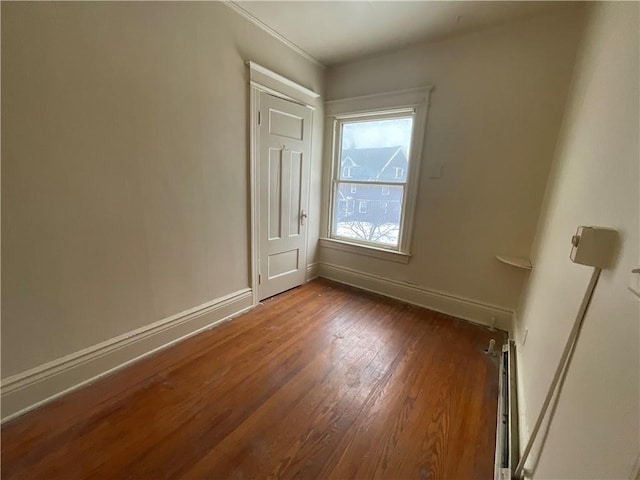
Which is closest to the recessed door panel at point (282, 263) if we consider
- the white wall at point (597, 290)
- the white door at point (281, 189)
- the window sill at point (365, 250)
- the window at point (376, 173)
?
the white door at point (281, 189)

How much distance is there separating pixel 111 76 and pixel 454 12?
2.46 m

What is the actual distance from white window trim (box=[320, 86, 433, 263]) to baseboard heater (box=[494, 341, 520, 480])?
1.36 metres

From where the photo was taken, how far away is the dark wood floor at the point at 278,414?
1.21m

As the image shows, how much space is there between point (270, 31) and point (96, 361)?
290cm

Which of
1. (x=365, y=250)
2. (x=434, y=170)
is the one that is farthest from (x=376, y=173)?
(x=365, y=250)

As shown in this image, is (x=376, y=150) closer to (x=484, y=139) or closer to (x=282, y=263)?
(x=484, y=139)

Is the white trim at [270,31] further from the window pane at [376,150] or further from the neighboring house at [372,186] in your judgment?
the neighboring house at [372,186]

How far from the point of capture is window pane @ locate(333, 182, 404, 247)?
2955 mm

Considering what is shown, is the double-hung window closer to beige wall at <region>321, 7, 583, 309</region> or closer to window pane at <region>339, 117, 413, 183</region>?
window pane at <region>339, 117, 413, 183</region>

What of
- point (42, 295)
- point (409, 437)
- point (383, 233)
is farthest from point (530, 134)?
point (42, 295)

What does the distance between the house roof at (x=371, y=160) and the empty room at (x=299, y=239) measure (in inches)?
1.1

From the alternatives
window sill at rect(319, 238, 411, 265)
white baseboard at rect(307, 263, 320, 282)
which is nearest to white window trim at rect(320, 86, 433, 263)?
window sill at rect(319, 238, 411, 265)

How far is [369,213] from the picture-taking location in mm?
3154

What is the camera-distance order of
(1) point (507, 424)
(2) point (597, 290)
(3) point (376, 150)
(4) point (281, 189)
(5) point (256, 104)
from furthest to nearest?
1. (3) point (376, 150)
2. (4) point (281, 189)
3. (5) point (256, 104)
4. (1) point (507, 424)
5. (2) point (597, 290)
